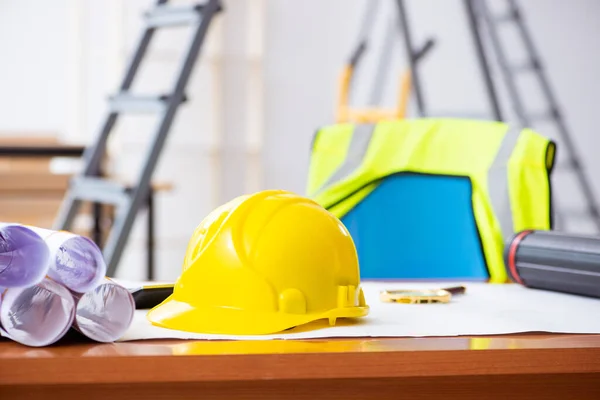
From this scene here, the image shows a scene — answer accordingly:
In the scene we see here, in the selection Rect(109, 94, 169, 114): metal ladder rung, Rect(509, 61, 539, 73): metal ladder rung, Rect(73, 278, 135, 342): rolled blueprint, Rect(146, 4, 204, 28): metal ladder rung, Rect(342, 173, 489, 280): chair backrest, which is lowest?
Rect(342, 173, 489, 280): chair backrest

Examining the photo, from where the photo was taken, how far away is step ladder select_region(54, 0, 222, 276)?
2162 millimetres

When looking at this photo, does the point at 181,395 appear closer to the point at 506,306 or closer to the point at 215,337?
the point at 215,337

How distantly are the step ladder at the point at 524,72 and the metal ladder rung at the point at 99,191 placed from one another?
3.24 metres

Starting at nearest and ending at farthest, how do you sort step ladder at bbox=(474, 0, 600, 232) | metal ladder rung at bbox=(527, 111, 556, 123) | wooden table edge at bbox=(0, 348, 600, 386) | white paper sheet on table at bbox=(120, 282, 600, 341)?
wooden table edge at bbox=(0, 348, 600, 386) → white paper sheet on table at bbox=(120, 282, 600, 341) → step ladder at bbox=(474, 0, 600, 232) → metal ladder rung at bbox=(527, 111, 556, 123)

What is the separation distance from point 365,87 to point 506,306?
14.6 ft

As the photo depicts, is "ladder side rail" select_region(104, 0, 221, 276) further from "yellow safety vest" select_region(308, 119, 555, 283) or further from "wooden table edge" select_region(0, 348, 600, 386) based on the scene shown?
"wooden table edge" select_region(0, 348, 600, 386)

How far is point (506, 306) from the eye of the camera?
0.92 metres

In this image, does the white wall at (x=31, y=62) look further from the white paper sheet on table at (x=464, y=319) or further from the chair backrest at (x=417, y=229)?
the white paper sheet on table at (x=464, y=319)

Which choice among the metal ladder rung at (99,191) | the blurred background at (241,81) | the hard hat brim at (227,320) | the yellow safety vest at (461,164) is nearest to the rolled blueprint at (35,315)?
the hard hat brim at (227,320)

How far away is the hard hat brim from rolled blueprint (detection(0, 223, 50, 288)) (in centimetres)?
16

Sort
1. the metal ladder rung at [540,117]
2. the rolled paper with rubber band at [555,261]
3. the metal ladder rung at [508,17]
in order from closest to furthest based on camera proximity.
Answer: the rolled paper with rubber band at [555,261], the metal ladder rung at [508,17], the metal ladder rung at [540,117]

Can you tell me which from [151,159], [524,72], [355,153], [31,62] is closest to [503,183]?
[355,153]

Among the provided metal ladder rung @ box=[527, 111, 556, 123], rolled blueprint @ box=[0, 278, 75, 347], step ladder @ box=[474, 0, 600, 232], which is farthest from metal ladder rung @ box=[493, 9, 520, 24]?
rolled blueprint @ box=[0, 278, 75, 347]

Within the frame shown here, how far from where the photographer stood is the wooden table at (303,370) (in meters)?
0.59
